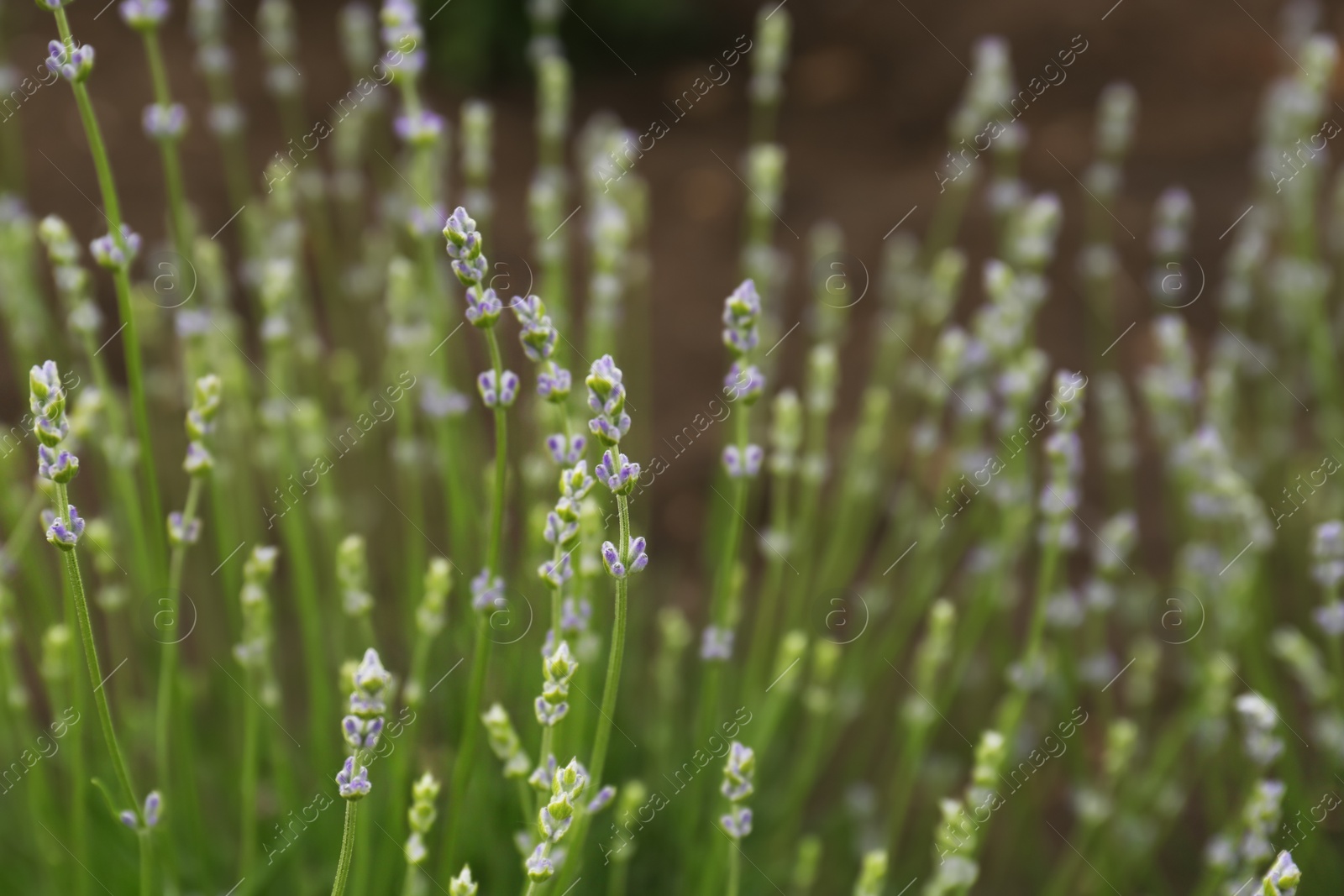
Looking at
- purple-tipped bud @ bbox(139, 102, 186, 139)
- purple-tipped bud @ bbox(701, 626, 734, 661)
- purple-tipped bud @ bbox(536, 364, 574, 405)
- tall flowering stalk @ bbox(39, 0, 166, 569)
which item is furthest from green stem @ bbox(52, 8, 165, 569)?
purple-tipped bud @ bbox(701, 626, 734, 661)

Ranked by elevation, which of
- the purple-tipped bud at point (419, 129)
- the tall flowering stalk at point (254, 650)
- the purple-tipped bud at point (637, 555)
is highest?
the purple-tipped bud at point (419, 129)

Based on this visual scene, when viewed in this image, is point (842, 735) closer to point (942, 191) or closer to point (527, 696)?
point (527, 696)

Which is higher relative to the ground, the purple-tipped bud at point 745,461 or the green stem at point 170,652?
the green stem at point 170,652

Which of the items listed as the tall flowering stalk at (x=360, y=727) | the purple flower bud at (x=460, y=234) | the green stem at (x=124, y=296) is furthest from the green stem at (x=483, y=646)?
the green stem at (x=124, y=296)

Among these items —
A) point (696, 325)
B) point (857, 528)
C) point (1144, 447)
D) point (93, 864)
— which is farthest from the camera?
point (696, 325)

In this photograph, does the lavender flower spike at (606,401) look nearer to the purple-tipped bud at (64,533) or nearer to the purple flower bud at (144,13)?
the purple-tipped bud at (64,533)

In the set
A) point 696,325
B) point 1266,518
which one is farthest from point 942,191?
point 1266,518

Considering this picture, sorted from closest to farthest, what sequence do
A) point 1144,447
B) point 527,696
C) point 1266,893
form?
point 1266,893 → point 527,696 → point 1144,447

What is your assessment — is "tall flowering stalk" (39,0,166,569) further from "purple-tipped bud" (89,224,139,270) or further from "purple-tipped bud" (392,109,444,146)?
"purple-tipped bud" (392,109,444,146)
